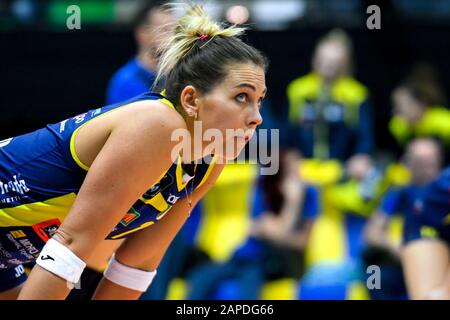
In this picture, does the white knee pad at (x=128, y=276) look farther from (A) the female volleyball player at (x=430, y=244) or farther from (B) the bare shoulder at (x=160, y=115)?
(A) the female volleyball player at (x=430, y=244)

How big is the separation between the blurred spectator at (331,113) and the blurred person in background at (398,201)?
0.57 m

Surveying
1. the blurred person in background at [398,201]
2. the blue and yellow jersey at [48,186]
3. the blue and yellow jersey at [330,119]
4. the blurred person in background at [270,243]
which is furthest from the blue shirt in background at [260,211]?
the blue and yellow jersey at [48,186]

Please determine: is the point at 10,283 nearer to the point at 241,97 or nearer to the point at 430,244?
the point at 241,97

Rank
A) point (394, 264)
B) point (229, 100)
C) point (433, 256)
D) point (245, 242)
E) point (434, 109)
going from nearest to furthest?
point (229, 100) < point (433, 256) < point (394, 264) < point (245, 242) < point (434, 109)

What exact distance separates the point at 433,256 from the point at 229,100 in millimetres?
1644

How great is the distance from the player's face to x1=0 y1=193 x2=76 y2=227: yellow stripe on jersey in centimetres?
52

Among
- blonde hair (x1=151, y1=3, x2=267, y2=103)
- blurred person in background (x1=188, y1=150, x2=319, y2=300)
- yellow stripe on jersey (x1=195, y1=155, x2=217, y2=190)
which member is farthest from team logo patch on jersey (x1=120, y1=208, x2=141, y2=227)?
blurred person in background (x1=188, y1=150, x2=319, y2=300)

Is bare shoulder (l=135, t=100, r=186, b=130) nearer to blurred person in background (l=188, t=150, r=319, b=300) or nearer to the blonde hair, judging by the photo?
the blonde hair

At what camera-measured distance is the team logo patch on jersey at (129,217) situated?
115 inches

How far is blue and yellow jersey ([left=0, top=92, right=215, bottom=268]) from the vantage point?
111 inches

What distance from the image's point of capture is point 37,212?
2.88 meters
